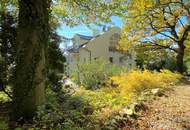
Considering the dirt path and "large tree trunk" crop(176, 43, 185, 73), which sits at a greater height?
"large tree trunk" crop(176, 43, 185, 73)

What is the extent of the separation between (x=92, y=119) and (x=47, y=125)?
3.44 ft

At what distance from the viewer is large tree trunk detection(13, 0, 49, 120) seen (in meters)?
6.87

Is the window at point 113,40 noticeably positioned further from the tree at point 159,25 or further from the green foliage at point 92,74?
the green foliage at point 92,74

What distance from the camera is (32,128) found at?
5.93 metres

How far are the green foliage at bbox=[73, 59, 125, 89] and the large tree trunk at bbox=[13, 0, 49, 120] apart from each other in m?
12.0

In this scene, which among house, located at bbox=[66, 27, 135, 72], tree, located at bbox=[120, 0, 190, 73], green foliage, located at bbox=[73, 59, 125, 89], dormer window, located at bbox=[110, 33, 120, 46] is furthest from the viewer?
dormer window, located at bbox=[110, 33, 120, 46]

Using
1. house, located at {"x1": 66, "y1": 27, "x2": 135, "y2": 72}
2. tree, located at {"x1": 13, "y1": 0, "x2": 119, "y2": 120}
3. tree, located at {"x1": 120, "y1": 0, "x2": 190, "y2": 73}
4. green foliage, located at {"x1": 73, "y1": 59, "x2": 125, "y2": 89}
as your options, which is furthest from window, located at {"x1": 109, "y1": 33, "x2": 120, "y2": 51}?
tree, located at {"x1": 13, "y1": 0, "x2": 119, "y2": 120}

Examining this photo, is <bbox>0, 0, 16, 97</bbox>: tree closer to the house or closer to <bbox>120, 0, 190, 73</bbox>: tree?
<bbox>120, 0, 190, 73</bbox>: tree

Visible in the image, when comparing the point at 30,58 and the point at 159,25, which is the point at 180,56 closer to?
the point at 159,25

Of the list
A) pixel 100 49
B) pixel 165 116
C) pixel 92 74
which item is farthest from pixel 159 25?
pixel 165 116

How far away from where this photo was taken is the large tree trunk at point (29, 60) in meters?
6.87

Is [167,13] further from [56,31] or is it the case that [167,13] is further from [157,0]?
[56,31]

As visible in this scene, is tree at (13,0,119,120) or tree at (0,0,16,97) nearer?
tree at (13,0,119,120)

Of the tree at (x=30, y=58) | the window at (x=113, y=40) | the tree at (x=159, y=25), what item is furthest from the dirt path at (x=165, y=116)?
the window at (x=113, y=40)
